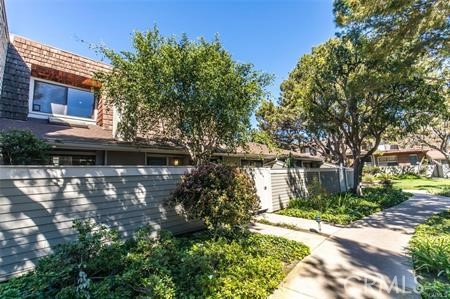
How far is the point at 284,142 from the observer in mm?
24453

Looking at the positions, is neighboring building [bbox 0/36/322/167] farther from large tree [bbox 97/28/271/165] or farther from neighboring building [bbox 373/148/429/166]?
neighboring building [bbox 373/148/429/166]

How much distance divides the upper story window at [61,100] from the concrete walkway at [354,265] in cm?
937

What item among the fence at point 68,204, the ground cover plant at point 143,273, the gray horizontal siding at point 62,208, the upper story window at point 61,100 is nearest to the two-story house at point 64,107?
the upper story window at point 61,100

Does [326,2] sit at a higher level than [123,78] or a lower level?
higher

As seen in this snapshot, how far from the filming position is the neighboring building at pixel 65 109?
8.56 meters

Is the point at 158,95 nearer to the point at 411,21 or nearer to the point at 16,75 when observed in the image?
the point at 16,75

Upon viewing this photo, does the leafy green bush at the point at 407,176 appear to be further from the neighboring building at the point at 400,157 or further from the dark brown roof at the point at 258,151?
the dark brown roof at the point at 258,151

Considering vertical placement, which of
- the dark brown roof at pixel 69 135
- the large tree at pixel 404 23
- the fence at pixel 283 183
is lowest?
the fence at pixel 283 183

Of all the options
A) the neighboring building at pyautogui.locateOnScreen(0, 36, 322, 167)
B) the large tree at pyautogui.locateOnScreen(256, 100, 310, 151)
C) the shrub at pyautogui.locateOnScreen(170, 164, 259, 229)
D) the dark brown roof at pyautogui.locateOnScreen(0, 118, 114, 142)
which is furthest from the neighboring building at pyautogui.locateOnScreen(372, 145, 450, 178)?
the dark brown roof at pyautogui.locateOnScreen(0, 118, 114, 142)

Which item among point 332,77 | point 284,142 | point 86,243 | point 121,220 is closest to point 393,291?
point 86,243

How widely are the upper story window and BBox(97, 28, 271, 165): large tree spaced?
9.97 ft

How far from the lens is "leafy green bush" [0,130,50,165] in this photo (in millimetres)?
5586

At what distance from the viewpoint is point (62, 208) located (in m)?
4.82

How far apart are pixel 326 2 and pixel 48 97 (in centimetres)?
1276
